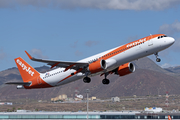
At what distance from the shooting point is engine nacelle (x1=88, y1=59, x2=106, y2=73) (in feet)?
185

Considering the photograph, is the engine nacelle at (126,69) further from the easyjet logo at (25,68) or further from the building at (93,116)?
the building at (93,116)

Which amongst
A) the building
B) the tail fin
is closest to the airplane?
the tail fin

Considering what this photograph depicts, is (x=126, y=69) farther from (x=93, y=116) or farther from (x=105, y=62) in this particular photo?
(x=93, y=116)

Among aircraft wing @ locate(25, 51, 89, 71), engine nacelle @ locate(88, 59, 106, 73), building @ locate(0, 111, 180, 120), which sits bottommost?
building @ locate(0, 111, 180, 120)

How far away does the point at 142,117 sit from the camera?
13825 centimetres

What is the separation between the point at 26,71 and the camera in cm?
7100

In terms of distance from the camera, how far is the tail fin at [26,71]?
69781 millimetres

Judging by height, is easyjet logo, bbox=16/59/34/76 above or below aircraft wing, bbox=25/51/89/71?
above

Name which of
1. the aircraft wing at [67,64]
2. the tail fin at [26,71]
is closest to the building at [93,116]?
the tail fin at [26,71]

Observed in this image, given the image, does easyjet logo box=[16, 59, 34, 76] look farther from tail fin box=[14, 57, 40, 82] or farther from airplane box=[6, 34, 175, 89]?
airplane box=[6, 34, 175, 89]

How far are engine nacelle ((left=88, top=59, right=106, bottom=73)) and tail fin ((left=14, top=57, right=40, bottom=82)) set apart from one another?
1626 cm

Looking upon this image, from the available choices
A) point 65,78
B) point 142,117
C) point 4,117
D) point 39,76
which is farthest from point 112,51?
point 4,117

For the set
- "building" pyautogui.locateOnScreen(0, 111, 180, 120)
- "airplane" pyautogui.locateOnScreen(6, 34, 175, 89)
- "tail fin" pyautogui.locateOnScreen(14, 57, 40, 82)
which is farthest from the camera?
"building" pyautogui.locateOnScreen(0, 111, 180, 120)

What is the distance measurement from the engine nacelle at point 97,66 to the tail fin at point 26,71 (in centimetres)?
1626
